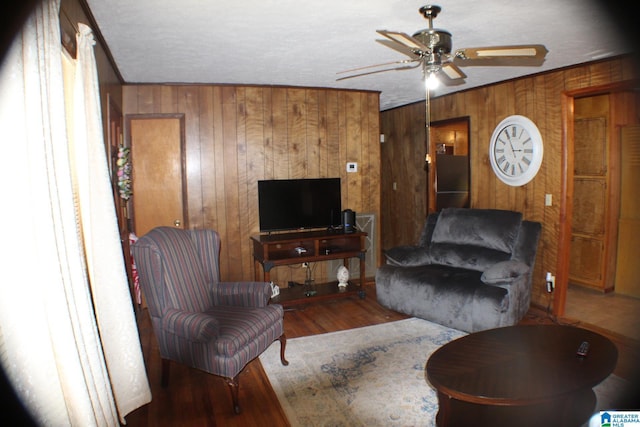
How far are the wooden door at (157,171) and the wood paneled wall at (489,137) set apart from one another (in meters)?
3.27

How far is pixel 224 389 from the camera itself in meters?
→ 2.63

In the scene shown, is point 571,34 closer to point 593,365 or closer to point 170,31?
point 593,365

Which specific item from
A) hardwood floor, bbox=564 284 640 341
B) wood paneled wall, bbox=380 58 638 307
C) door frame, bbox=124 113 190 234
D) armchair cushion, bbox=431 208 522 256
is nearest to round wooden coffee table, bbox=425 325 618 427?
armchair cushion, bbox=431 208 522 256

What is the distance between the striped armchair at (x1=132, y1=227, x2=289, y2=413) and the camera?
92.1 inches

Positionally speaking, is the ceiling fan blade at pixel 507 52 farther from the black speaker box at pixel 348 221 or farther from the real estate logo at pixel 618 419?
the black speaker box at pixel 348 221

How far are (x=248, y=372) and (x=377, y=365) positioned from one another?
922 millimetres

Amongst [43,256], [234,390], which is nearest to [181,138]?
[234,390]

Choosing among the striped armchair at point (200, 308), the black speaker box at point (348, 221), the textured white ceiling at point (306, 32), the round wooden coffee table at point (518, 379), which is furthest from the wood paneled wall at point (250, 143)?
the round wooden coffee table at point (518, 379)

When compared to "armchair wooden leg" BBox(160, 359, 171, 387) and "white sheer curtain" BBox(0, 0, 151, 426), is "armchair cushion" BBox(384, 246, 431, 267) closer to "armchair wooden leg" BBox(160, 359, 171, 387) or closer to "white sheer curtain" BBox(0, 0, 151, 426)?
"armchair wooden leg" BBox(160, 359, 171, 387)

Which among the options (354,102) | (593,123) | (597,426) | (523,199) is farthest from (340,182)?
(597,426)

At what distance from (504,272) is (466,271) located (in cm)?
50

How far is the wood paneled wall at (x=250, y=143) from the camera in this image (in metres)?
4.27

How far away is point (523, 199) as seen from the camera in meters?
4.22

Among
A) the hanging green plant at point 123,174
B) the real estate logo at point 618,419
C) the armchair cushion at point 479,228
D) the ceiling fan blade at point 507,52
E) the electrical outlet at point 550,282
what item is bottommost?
the real estate logo at point 618,419
